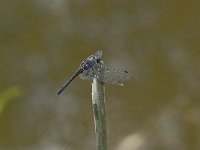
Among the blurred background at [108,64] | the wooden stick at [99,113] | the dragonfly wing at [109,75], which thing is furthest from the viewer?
the blurred background at [108,64]

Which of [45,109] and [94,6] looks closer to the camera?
[45,109]

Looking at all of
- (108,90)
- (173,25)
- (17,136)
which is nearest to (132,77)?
(108,90)

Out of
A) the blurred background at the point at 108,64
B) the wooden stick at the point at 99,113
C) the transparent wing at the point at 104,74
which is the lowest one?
the wooden stick at the point at 99,113

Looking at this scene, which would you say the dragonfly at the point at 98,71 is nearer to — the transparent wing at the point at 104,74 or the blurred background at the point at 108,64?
the transparent wing at the point at 104,74

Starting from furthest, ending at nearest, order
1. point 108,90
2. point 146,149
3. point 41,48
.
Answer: point 41,48 → point 108,90 → point 146,149

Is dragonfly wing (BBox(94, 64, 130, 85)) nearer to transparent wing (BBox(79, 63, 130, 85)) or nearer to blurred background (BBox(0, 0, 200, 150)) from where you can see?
transparent wing (BBox(79, 63, 130, 85))

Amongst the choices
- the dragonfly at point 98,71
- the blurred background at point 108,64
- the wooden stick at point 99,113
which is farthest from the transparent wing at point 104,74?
the blurred background at point 108,64

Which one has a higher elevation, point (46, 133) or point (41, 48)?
point (41, 48)

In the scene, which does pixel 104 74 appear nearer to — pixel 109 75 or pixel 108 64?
pixel 109 75

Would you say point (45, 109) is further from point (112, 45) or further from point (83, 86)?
point (112, 45)
